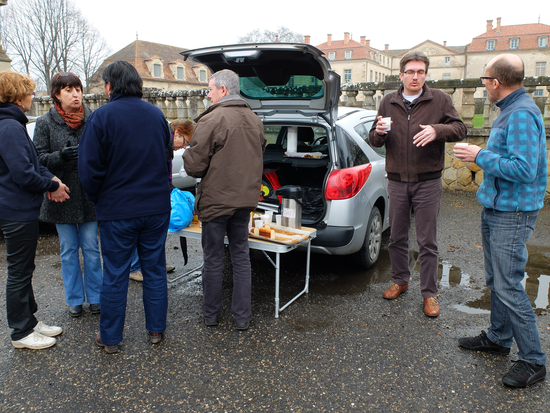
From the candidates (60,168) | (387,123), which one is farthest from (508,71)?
(60,168)

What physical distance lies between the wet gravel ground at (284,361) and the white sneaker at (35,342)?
0.05 meters

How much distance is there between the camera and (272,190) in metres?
4.78

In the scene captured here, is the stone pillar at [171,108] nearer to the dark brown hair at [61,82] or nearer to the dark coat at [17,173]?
the dark brown hair at [61,82]

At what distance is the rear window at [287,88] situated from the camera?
4.34 meters

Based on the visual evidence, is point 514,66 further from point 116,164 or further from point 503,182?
point 116,164

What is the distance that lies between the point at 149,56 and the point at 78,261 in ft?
148

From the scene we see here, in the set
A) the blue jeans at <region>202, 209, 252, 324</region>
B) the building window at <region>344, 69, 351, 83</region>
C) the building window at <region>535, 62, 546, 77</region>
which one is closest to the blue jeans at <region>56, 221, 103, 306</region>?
the blue jeans at <region>202, 209, 252, 324</region>

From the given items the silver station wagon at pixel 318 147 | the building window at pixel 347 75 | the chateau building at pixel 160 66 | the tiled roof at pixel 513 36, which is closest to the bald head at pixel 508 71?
the silver station wagon at pixel 318 147

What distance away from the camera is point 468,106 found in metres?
8.59

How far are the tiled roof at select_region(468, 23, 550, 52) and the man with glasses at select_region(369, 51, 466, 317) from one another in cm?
→ 6680

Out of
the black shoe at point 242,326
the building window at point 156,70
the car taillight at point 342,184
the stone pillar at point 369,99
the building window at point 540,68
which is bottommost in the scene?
the black shoe at point 242,326

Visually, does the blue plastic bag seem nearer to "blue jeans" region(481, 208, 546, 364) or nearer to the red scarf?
the red scarf

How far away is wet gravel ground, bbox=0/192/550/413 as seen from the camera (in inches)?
98.6

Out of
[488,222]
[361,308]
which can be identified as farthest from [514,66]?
[361,308]
